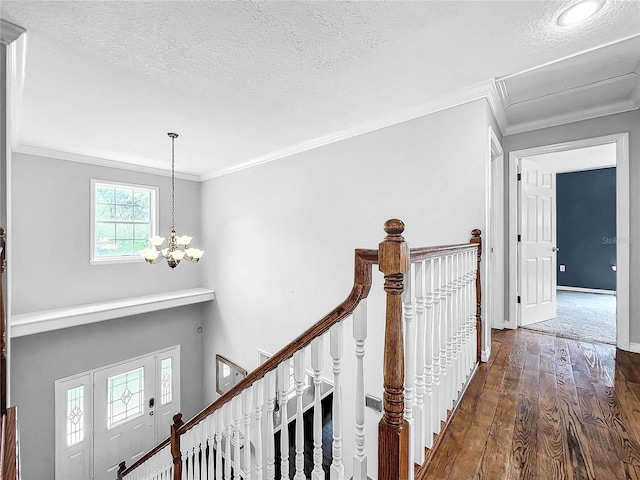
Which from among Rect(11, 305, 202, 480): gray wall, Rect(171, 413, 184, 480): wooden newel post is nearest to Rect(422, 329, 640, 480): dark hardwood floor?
Rect(171, 413, 184, 480): wooden newel post

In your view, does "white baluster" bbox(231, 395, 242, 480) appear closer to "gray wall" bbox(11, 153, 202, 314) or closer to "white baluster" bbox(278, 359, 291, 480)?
"white baluster" bbox(278, 359, 291, 480)

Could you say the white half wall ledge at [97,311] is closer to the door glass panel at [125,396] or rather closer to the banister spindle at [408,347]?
the door glass panel at [125,396]

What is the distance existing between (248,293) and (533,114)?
4309 millimetres

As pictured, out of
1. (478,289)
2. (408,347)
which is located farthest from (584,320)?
(408,347)

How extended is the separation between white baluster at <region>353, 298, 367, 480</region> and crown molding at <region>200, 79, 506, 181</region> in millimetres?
2269

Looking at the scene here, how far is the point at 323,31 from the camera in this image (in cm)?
183

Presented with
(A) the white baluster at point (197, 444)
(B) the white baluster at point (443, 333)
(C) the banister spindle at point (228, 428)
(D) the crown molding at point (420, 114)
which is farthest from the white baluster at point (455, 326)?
(A) the white baluster at point (197, 444)

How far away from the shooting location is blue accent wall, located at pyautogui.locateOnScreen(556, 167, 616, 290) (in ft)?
18.7

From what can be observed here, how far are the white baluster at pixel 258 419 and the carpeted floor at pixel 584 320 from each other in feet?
10.6

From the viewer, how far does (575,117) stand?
2.98 meters

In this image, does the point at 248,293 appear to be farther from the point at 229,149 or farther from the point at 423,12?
the point at 423,12

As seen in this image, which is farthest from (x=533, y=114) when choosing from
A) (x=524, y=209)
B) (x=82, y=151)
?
(x=82, y=151)

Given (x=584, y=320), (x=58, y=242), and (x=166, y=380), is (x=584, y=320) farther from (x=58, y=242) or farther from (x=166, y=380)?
(x=58, y=242)

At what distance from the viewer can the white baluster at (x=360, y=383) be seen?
1.07m
